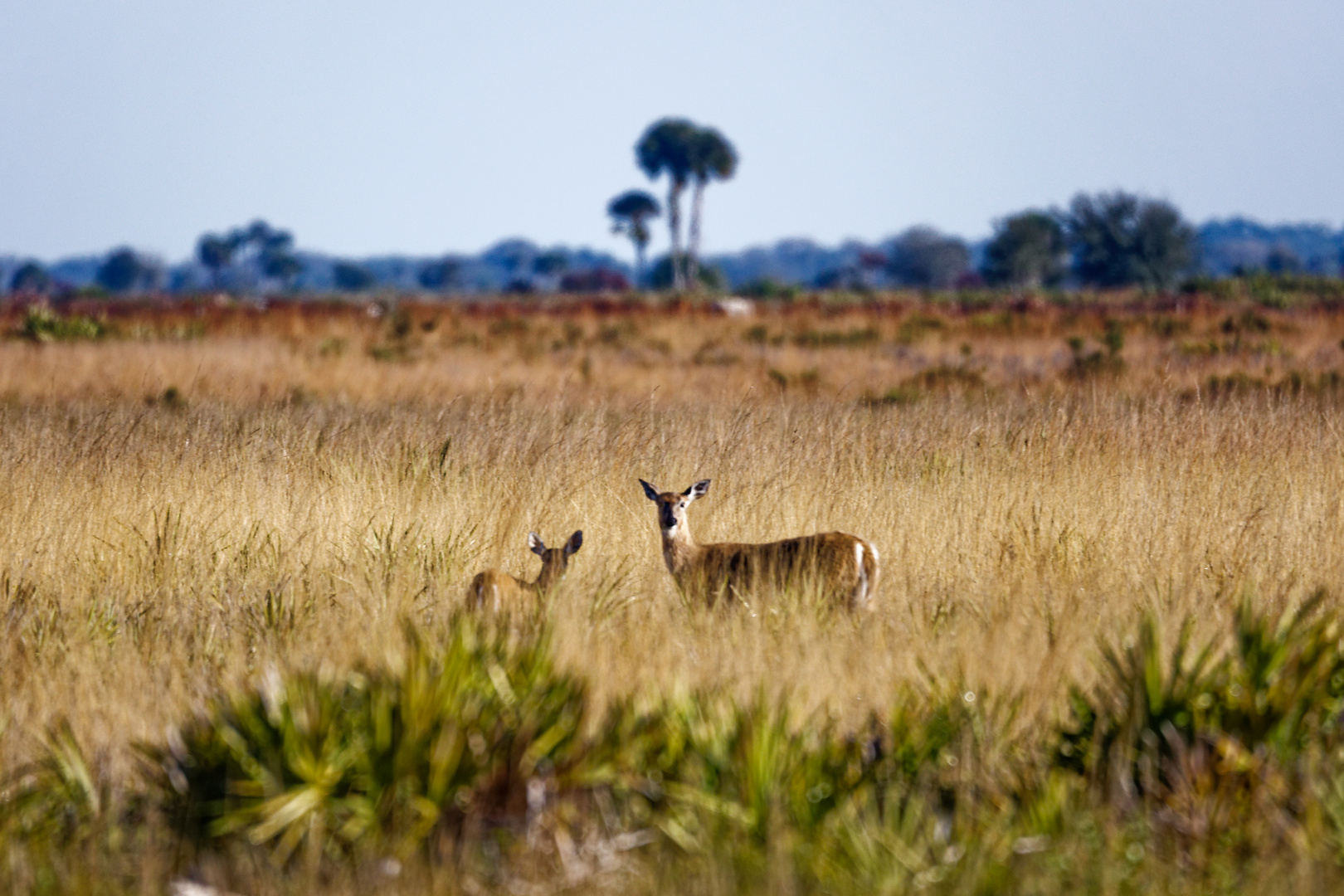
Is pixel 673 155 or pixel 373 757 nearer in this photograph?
pixel 373 757

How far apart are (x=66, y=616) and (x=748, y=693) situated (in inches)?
138

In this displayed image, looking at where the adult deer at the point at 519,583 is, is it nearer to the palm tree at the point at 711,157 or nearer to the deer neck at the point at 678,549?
the deer neck at the point at 678,549

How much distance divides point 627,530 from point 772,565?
1.63 m

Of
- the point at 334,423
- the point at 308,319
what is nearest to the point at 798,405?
the point at 334,423

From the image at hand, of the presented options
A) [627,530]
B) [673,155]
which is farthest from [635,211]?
[627,530]

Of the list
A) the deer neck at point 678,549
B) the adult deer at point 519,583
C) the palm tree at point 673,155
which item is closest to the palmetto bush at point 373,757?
the adult deer at point 519,583

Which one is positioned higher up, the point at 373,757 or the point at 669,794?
the point at 373,757

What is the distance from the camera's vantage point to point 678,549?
6.94 metres

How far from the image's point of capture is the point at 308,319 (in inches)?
1048

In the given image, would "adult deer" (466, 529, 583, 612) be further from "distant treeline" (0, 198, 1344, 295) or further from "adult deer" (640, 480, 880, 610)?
"distant treeline" (0, 198, 1344, 295)

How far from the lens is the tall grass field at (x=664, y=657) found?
12.3ft

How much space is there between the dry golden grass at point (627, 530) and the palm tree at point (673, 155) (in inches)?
2100

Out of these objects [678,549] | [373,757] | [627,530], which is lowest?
[627,530]

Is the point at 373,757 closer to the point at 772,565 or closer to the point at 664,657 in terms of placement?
the point at 664,657
